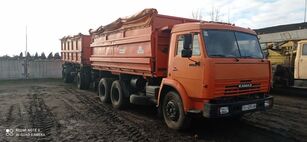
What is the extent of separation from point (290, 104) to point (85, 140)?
25.5 ft

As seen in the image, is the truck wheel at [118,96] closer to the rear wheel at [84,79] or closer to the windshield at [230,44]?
the windshield at [230,44]

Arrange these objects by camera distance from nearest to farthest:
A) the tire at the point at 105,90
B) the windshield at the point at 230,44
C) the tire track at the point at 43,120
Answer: the windshield at the point at 230,44, the tire track at the point at 43,120, the tire at the point at 105,90

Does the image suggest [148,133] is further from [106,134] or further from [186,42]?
[186,42]

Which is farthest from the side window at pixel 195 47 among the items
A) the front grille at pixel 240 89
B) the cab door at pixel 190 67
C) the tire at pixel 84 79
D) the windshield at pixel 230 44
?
the tire at pixel 84 79

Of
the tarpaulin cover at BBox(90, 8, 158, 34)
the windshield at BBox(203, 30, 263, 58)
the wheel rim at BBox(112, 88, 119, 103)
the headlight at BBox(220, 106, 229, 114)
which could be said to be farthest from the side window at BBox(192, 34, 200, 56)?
the wheel rim at BBox(112, 88, 119, 103)

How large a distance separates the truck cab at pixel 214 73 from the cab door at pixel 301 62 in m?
6.81

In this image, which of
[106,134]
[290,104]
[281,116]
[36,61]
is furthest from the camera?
[36,61]

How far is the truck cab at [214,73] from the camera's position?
600 centimetres

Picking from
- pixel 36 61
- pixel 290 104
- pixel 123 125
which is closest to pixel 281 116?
pixel 290 104

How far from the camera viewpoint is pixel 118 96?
10125 mm

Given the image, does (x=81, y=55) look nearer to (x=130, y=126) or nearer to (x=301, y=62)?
(x=130, y=126)

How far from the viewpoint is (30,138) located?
647cm

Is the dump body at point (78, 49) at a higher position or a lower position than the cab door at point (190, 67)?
higher

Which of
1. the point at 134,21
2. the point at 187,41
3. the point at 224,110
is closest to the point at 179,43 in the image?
the point at 187,41
